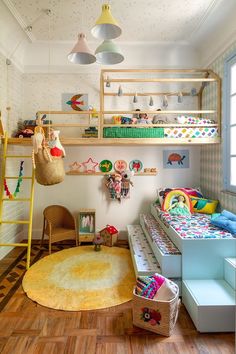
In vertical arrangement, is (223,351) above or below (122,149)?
below

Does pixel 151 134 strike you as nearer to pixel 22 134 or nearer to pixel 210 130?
pixel 210 130

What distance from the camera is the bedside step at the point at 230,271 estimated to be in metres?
1.95

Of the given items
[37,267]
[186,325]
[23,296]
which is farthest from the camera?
[37,267]

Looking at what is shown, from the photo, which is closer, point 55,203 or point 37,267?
point 37,267

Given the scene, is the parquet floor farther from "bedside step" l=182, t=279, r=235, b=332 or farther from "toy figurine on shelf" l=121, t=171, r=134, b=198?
"toy figurine on shelf" l=121, t=171, r=134, b=198

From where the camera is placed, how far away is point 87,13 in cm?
306

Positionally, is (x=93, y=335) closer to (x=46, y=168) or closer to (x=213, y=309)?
(x=213, y=309)

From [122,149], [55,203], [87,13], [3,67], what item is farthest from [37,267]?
[87,13]

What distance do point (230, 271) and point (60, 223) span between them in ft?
8.59

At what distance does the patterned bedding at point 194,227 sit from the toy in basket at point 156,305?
21.0 inches

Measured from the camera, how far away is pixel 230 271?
6.64 ft

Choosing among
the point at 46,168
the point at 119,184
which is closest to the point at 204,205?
the point at 119,184

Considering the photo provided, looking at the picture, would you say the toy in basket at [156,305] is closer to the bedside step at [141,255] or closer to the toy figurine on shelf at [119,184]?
the bedside step at [141,255]

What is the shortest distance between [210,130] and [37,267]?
108 inches
